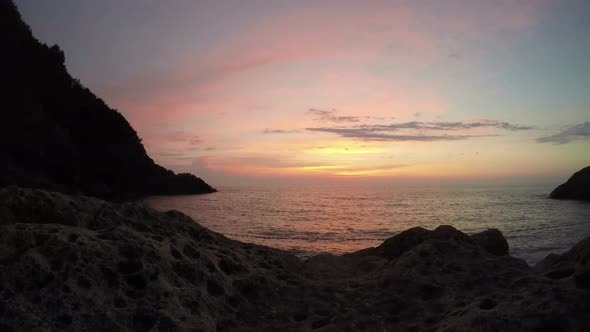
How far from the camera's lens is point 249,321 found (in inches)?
259

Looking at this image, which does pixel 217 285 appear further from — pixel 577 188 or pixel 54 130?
pixel 577 188

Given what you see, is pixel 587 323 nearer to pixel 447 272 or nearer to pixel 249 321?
pixel 447 272

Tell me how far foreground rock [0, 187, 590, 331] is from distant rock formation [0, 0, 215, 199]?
31.0 m

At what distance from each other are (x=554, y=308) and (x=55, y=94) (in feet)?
213

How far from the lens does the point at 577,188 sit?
6450 cm

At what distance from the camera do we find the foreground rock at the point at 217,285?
16.5 feet

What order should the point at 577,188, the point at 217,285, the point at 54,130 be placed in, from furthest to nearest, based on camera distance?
the point at 577,188 → the point at 54,130 → the point at 217,285

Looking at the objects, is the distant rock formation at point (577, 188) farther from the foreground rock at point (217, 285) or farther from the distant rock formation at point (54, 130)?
the distant rock formation at point (54, 130)

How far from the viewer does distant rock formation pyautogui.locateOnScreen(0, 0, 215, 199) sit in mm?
41250

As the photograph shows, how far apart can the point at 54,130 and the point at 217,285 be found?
4938 cm

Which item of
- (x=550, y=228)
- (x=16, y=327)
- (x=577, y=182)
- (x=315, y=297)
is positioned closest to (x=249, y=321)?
(x=315, y=297)

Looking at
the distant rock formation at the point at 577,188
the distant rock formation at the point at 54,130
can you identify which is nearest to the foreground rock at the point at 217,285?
the distant rock formation at the point at 54,130

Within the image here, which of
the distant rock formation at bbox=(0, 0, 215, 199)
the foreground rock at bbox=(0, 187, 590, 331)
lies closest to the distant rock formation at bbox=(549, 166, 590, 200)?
the foreground rock at bbox=(0, 187, 590, 331)

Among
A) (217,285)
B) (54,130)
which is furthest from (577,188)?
(54,130)
